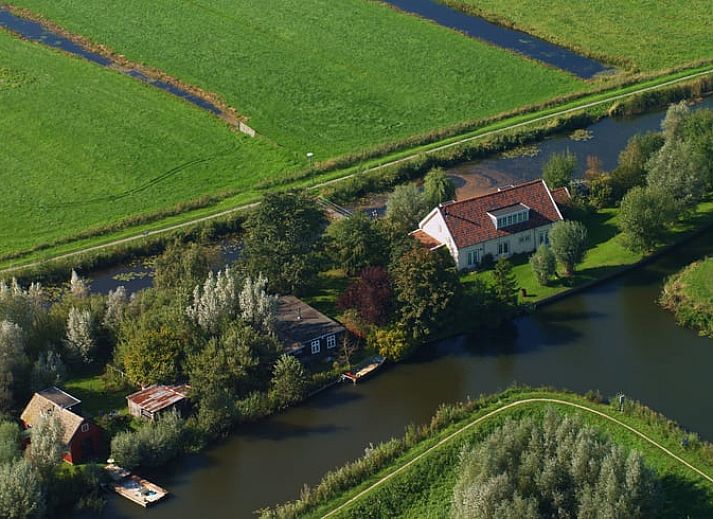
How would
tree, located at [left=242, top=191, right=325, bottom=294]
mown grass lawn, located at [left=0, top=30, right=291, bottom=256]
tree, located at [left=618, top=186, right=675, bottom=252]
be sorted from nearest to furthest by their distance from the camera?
Result: tree, located at [left=242, top=191, right=325, bottom=294] → tree, located at [left=618, top=186, right=675, bottom=252] → mown grass lawn, located at [left=0, top=30, right=291, bottom=256]

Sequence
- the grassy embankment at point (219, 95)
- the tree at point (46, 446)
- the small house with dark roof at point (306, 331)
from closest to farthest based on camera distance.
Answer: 1. the tree at point (46, 446)
2. the small house with dark roof at point (306, 331)
3. the grassy embankment at point (219, 95)

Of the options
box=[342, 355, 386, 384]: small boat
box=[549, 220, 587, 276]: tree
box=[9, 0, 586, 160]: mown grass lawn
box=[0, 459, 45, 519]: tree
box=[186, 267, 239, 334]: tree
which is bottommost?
box=[0, 459, 45, 519]: tree

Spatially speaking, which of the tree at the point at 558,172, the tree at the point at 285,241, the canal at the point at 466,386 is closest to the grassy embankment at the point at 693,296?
the canal at the point at 466,386

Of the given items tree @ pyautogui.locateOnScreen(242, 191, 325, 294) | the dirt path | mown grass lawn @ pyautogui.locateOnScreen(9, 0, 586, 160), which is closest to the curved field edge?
the dirt path

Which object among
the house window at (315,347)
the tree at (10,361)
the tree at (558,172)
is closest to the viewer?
the tree at (10,361)

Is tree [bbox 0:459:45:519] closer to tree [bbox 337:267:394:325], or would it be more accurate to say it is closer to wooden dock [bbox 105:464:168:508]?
wooden dock [bbox 105:464:168:508]

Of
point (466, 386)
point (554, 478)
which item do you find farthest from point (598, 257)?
point (554, 478)

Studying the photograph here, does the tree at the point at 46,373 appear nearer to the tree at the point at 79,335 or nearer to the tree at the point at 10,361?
the tree at the point at 10,361
